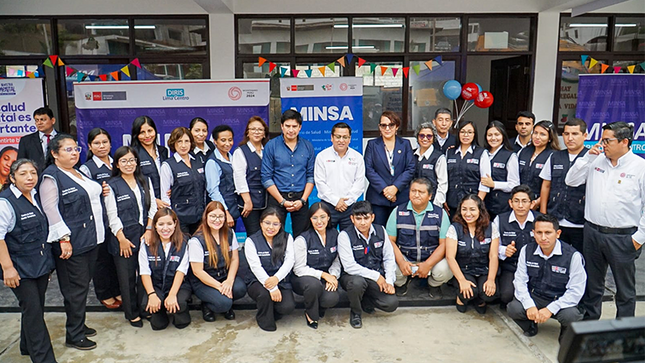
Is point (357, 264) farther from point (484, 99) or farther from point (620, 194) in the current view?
point (484, 99)

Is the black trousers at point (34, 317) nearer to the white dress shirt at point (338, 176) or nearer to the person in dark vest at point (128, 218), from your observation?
the person in dark vest at point (128, 218)

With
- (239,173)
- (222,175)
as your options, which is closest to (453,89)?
(239,173)

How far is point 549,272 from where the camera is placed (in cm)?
326

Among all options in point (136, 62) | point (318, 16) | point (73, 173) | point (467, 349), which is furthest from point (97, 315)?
point (318, 16)

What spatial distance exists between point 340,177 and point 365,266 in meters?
0.76

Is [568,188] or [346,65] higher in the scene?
[346,65]

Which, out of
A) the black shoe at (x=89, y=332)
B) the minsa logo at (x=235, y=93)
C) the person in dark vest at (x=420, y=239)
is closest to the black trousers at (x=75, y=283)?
the black shoe at (x=89, y=332)

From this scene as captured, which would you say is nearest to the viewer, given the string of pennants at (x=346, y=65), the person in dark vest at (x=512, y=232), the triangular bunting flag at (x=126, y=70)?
the person in dark vest at (x=512, y=232)

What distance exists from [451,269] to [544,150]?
1248 millimetres

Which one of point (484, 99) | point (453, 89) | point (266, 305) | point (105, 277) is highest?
point (453, 89)

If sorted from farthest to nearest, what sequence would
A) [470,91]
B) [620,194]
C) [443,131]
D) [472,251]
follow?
[470,91]
[443,131]
[472,251]
[620,194]

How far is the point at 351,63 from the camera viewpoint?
6035mm

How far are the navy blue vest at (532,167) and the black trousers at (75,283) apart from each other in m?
3.27

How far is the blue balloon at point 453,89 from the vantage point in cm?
581
